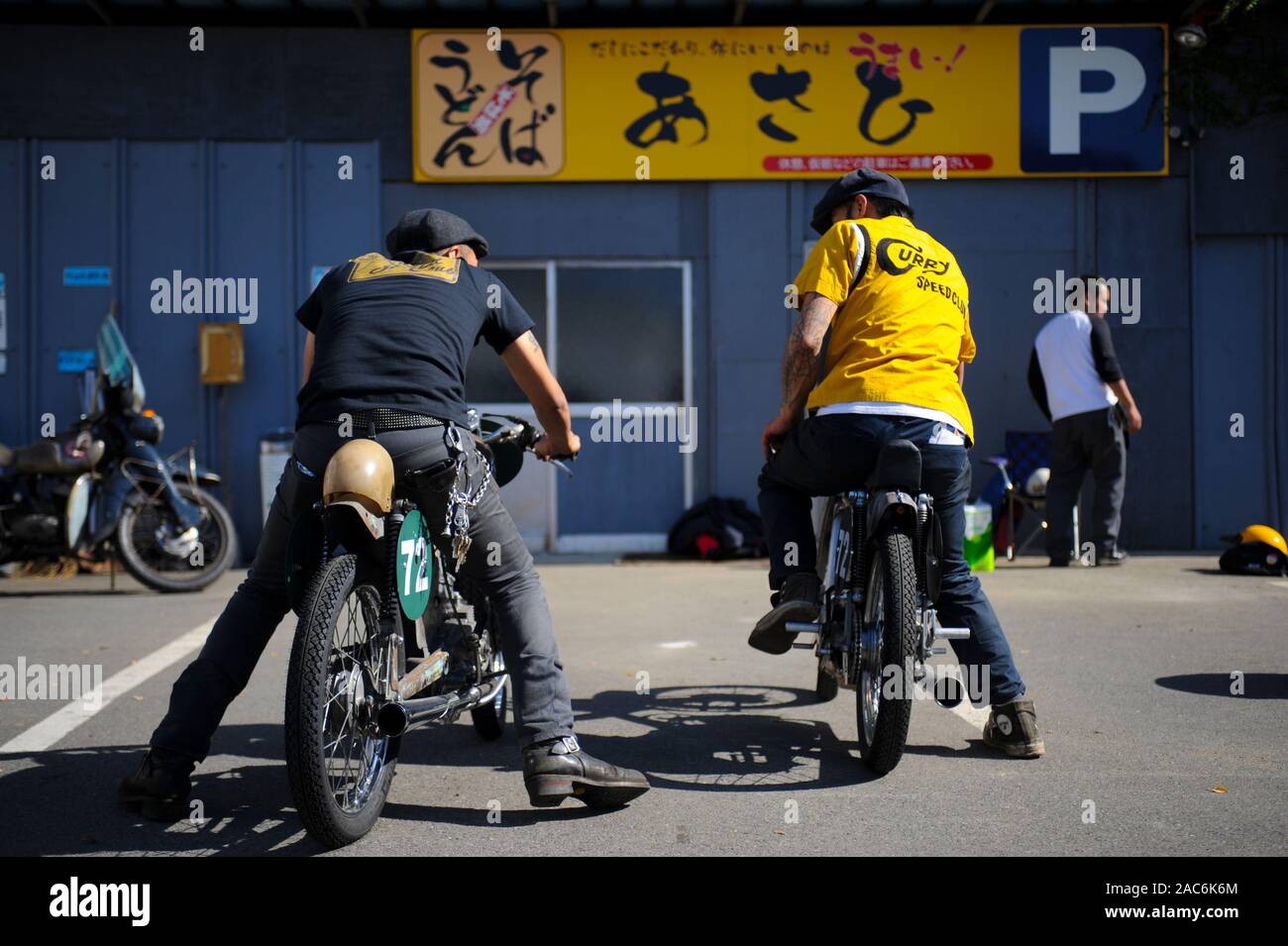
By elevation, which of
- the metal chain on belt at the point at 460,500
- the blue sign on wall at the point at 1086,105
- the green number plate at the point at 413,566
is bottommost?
the green number plate at the point at 413,566

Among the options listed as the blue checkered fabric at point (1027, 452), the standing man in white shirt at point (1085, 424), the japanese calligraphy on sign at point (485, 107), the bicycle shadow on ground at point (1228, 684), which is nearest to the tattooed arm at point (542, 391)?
the bicycle shadow on ground at point (1228, 684)

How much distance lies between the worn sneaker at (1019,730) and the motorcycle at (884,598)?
0.37m

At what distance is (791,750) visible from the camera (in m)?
4.69

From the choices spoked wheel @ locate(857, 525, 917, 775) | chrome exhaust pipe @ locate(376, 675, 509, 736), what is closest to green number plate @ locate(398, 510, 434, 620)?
chrome exhaust pipe @ locate(376, 675, 509, 736)

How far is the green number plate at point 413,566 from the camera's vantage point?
3645 millimetres

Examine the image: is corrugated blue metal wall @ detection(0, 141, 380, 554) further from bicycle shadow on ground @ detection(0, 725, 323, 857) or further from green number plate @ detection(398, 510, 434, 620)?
green number plate @ detection(398, 510, 434, 620)

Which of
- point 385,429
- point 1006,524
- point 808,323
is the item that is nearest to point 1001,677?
point 808,323

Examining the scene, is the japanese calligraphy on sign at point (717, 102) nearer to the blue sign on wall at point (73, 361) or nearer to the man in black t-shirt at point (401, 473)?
the blue sign on wall at point (73, 361)

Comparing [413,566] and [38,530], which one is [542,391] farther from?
[38,530]

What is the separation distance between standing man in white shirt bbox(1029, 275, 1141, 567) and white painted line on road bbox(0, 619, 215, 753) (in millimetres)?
6184

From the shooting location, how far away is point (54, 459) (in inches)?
364

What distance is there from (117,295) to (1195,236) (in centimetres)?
937

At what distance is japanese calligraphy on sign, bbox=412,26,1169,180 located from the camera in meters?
11.8
